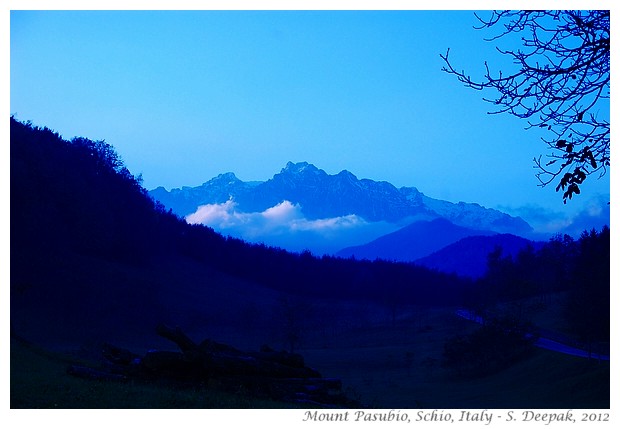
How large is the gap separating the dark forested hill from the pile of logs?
62.2 m

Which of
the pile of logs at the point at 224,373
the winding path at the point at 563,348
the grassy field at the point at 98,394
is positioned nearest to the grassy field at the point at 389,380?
the grassy field at the point at 98,394

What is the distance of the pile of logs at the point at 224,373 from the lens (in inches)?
984

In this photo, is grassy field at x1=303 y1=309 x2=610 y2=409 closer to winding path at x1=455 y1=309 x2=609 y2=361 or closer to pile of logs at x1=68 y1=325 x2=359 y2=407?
winding path at x1=455 y1=309 x2=609 y2=361

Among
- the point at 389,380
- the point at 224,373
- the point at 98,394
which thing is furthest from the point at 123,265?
the point at 98,394

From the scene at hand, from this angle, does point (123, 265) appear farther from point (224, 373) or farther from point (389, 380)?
point (224, 373)

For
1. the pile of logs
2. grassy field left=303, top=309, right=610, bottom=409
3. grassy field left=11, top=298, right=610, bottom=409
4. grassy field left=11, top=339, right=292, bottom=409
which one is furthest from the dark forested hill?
grassy field left=11, top=339, right=292, bottom=409

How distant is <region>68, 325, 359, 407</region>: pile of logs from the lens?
2498 cm

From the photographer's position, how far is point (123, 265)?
139 meters

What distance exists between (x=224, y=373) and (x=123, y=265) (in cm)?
11872

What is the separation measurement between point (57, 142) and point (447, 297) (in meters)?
106
